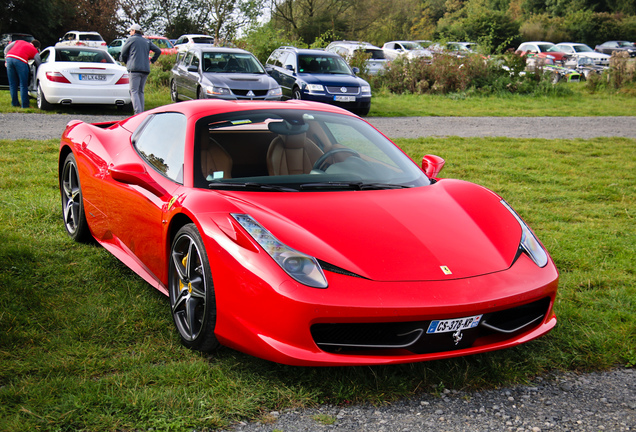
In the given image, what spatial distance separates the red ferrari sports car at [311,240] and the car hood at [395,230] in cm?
1

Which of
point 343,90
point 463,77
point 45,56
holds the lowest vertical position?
point 463,77

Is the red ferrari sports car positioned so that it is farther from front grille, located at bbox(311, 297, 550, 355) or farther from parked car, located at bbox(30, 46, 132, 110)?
parked car, located at bbox(30, 46, 132, 110)

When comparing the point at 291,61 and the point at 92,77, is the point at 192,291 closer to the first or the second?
the point at 92,77

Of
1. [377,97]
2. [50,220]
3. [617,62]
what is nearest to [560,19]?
[617,62]

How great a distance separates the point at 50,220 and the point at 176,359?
2.96 m

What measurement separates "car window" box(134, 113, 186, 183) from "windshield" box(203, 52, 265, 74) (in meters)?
10.3

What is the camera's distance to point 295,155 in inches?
167

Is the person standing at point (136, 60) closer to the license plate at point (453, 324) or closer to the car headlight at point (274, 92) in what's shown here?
the car headlight at point (274, 92)

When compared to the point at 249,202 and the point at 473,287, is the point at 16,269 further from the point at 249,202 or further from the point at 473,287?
the point at 473,287

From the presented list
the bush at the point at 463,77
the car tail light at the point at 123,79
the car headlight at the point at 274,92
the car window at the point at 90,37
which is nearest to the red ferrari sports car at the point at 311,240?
the car tail light at the point at 123,79

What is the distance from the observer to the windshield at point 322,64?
1602 cm

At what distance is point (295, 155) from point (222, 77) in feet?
33.8

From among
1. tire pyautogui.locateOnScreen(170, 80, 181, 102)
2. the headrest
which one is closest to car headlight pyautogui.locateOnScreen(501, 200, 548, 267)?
the headrest

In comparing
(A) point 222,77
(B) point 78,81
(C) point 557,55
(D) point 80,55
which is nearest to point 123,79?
(B) point 78,81
